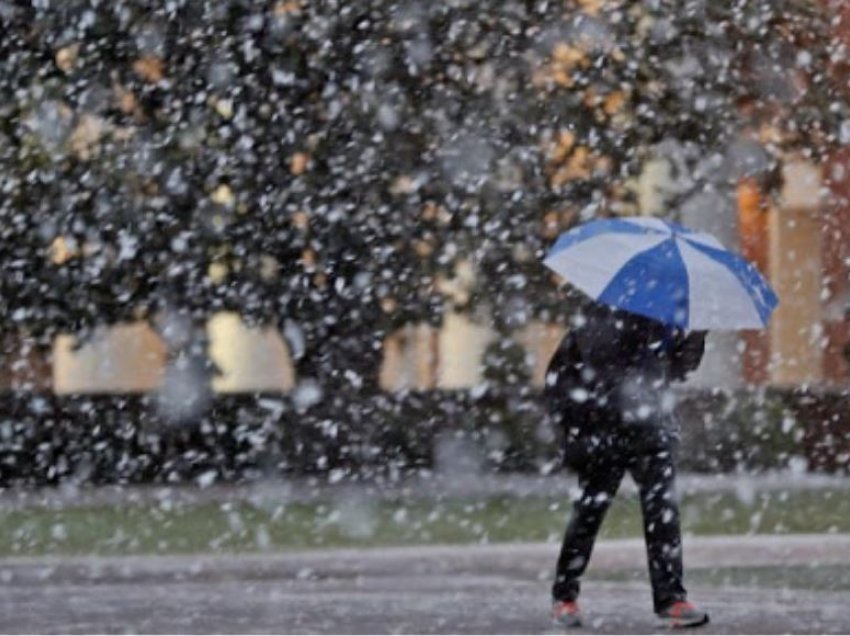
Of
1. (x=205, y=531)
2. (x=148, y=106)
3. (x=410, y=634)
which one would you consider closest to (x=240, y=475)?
(x=148, y=106)

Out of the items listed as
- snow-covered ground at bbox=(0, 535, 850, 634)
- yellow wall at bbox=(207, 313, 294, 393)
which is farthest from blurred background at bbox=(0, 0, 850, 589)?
yellow wall at bbox=(207, 313, 294, 393)

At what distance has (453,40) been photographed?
1966 centimetres

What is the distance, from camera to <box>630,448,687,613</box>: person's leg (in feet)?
35.6

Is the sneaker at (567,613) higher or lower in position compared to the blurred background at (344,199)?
lower

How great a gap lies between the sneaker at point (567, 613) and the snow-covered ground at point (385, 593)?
0.26ft

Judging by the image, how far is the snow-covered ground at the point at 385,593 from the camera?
454 inches

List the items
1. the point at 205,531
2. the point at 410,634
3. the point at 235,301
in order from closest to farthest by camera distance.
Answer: the point at 410,634 → the point at 205,531 → the point at 235,301

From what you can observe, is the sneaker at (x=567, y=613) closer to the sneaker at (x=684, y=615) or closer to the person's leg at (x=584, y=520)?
the person's leg at (x=584, y=520)

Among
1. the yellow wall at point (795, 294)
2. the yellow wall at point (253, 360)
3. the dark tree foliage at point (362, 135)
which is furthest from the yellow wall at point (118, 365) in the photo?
the dark tree foliage at point (362, 135)

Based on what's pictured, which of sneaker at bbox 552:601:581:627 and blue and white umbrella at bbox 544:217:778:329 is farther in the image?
sneaker at bbox 552:601:581:627

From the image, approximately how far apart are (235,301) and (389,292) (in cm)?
118

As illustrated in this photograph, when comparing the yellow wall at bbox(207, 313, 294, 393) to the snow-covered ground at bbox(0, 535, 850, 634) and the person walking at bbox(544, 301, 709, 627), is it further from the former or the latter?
the person walking at bbox(544, 301, 709, 627)

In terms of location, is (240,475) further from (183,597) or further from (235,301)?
(183,597)

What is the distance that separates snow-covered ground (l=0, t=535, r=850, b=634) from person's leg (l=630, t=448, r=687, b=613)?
301 millimetres
